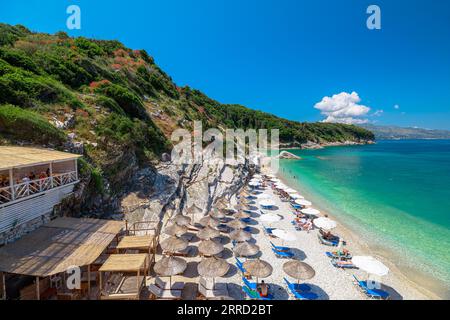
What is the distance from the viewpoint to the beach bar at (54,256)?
7.70 m

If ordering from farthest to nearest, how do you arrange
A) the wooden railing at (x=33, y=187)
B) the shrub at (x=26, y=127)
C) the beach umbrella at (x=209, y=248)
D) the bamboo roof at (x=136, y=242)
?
the shrub at (x=26, y=127) → the beach umbrella at (x=209, y=248) → the bamboo roof at (x=136, y=242) → the wooden railing at (x=33, y=187)

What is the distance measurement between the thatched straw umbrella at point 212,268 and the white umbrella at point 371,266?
23.9 ft

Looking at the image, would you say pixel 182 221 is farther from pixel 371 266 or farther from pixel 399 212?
pixel 399 212

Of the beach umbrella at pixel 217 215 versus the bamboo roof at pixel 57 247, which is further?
the beach umbrella at pixel 217 215

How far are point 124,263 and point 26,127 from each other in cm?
1053

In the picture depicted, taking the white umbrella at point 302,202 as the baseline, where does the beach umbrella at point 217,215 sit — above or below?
above

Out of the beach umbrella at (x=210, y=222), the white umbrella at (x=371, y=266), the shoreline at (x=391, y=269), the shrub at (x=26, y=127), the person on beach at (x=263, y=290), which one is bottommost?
the shoreline at (x=391, y=269)

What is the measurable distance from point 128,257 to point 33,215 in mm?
4944

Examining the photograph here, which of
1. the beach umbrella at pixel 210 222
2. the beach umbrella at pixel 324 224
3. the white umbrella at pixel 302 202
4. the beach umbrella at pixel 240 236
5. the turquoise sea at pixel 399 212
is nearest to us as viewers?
the beach umbrella at pixel 240 236

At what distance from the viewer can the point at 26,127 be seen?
12.7 m

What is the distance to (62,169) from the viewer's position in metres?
13.3

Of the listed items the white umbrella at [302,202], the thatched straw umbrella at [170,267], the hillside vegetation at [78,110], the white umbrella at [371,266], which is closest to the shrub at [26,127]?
the hillside vegetation at [78,110]

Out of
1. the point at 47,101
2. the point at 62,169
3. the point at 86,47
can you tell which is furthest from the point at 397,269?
the point at 86,47

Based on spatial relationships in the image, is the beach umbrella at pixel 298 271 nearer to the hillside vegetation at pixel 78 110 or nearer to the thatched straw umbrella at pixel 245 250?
the thatched straw umbrella at pixel 245 250
